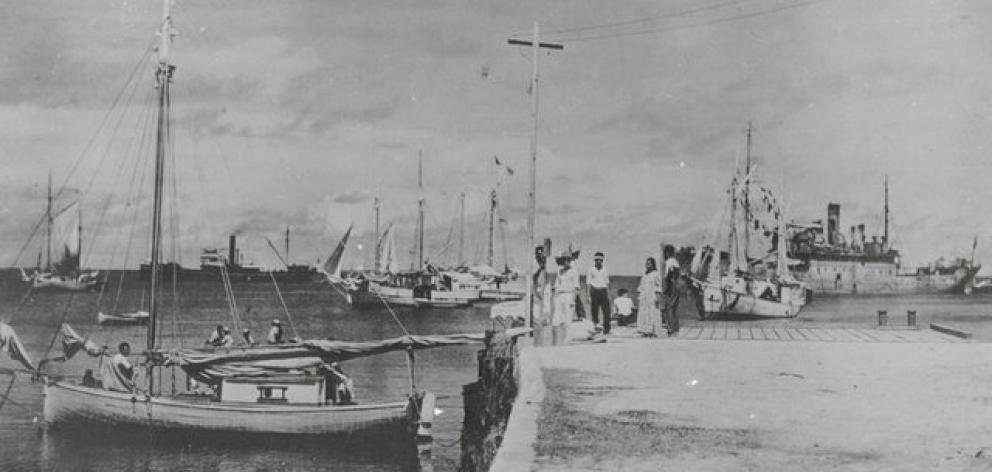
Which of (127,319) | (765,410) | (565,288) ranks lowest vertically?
(127,319)

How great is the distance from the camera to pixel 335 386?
85.2ft

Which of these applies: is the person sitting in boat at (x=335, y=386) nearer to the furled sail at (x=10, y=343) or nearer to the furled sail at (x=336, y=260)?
the furled sail at (x=10, y=343)

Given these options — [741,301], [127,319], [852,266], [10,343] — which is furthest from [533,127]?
[852,266]

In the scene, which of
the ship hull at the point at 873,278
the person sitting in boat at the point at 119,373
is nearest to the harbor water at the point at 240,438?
the person sitting in boat at the point at 119,373

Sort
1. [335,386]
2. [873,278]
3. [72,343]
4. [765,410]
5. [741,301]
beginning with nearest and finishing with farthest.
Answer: [765,410] → [335,386] → [72,343] → [741,301] → [873,278]

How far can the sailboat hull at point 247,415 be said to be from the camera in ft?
80.5

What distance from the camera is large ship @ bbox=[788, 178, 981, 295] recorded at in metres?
110

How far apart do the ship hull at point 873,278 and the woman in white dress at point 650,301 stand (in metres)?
93.6

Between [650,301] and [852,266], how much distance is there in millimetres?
112013

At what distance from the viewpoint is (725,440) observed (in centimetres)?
833

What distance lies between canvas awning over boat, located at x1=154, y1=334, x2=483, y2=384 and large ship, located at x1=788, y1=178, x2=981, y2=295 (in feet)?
290

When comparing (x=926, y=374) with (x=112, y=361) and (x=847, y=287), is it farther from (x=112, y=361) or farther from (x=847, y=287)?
(x=847, y=287)

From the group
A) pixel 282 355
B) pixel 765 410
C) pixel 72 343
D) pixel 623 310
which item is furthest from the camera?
pixel 72 343

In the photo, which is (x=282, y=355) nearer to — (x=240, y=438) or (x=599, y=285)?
(x=240, y=438)
